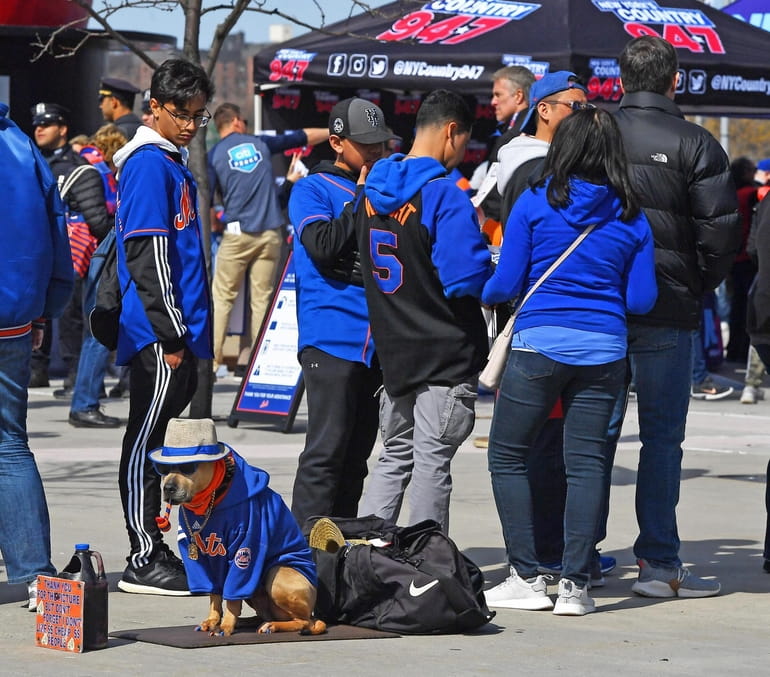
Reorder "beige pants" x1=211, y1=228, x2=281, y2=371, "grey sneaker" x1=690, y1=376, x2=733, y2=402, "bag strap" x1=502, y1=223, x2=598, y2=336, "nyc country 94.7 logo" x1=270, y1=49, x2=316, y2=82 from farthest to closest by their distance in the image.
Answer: "beige pants" x1=211, y1=228, x2=281, y2=371 → "grey sneaker" x1=690, y1=376, x2=733, y2=402 → "nyc country 94.7 logo" x1=270, y1=49, x2=316, y2=82 → "bag strap" x1=502, y1=223, x2=598, y2=336

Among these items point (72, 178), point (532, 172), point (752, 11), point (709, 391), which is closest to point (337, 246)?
point (532, 172)

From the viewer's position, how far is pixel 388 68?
13.2 metres

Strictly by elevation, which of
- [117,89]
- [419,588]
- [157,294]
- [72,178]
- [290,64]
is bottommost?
[419,588]

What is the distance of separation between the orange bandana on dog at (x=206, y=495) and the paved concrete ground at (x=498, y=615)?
469 millimetres

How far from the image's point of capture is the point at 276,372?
11.5m

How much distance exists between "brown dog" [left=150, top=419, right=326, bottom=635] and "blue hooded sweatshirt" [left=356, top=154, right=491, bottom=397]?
3.03ft

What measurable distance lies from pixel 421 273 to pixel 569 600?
4.39 feet

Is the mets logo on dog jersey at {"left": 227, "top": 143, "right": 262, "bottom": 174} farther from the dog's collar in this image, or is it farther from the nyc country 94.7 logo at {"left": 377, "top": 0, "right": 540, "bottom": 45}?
the dog's collar

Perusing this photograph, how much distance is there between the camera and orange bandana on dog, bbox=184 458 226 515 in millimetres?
5152

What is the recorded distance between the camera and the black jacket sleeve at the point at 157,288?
607cm

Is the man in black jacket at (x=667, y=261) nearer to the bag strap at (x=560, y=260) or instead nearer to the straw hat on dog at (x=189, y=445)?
the bag strap at (x=560, y=260)

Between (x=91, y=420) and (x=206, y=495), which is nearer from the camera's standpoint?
(x=206, y=495)

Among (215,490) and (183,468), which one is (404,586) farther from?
(183,468)

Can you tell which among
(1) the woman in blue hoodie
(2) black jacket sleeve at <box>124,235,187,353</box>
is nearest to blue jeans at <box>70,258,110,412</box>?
(2) black jacket sleeve at <box>124,235,187,353</box>
